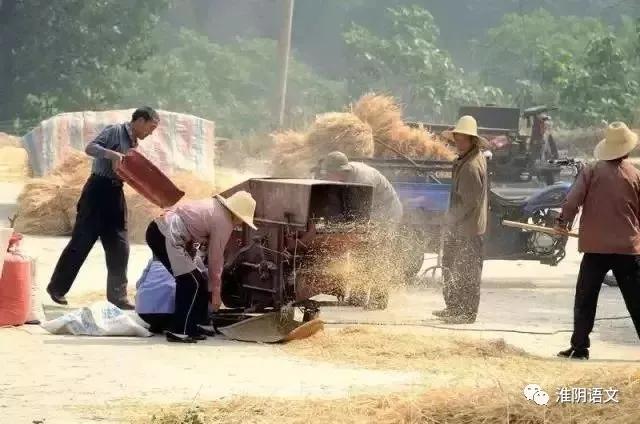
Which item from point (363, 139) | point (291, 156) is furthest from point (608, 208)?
point (291, 156)

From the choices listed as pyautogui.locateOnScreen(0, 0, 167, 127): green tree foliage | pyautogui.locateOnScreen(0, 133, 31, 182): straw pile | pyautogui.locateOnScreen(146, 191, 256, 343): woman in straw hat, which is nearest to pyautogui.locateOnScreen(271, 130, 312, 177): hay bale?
pyautogui.locateOnScreen(146, 191, 256, 343): woman in straw hat

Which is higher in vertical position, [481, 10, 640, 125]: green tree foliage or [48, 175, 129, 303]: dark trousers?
[481, 10, 640, 125]: green tree foliage

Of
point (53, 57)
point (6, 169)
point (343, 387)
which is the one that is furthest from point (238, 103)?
point (343, 387)

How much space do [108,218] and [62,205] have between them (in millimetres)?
5837

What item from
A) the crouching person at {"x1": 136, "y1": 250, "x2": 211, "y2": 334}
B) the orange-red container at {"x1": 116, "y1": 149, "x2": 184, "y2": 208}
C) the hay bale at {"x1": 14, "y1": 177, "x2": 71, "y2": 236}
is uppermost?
the orange-red container at {"x1": 116, "y1": 149, "x2": 184, "y2": 208}

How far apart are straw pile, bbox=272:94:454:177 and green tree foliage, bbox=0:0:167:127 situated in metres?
15.8

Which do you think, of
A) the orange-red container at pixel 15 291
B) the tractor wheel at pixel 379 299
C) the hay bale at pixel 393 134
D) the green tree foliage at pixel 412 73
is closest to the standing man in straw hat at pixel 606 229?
the tractor wheel at pixel 379 299

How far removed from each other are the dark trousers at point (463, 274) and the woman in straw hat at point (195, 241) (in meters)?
2.36

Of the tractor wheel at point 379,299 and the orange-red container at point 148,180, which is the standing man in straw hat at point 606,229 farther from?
the orange-red container at point 148,180

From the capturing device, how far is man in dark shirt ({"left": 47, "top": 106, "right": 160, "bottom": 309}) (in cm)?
1113

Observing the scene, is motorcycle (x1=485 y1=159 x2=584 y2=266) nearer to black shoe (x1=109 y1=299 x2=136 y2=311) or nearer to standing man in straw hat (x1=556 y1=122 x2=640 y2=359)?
standing man in straw hat (x1=556 y1=122 x2=640 y2=359)

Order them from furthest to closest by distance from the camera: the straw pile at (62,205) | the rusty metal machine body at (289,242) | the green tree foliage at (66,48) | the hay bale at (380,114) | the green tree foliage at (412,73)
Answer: the green tree foliage at (412,73)
the green tree foliage at (66,48)
the straw pile at (62,205)
the hay bale at (380,114)
the rusty metal machine body at (289,242)

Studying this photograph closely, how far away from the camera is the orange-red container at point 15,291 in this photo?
32.4 ft

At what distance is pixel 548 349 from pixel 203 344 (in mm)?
2705
